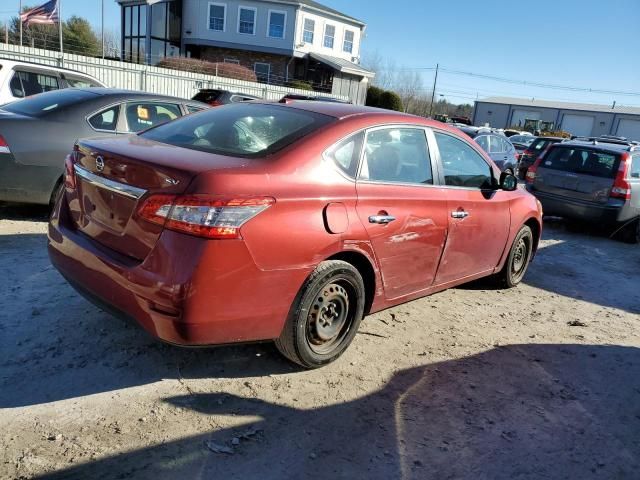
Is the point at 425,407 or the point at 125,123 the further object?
the point at 125,123

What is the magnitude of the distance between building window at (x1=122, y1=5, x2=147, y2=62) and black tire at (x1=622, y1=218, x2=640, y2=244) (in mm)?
33331

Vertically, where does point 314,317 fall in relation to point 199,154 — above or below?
below

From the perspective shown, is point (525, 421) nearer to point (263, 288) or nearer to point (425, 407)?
point (425, 407)

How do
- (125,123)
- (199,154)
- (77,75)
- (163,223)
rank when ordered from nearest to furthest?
(163,223)
(199,154)
(125,123)
(77,75)

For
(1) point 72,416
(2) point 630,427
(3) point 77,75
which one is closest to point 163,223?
(1) point 72,416

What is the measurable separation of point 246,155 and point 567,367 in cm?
287

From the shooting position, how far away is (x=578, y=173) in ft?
29.7

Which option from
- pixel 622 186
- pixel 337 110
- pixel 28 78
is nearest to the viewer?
pixel 337 110

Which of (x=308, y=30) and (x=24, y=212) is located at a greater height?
(x=308, y=30)

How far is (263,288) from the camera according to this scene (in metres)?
2.89

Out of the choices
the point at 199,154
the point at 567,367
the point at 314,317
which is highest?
the point at 199,154

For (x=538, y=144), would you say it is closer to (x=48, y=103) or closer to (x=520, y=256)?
(x=520, y=256)

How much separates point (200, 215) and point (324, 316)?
117cm

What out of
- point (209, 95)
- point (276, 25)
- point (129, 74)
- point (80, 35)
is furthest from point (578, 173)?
point (80, 35)
